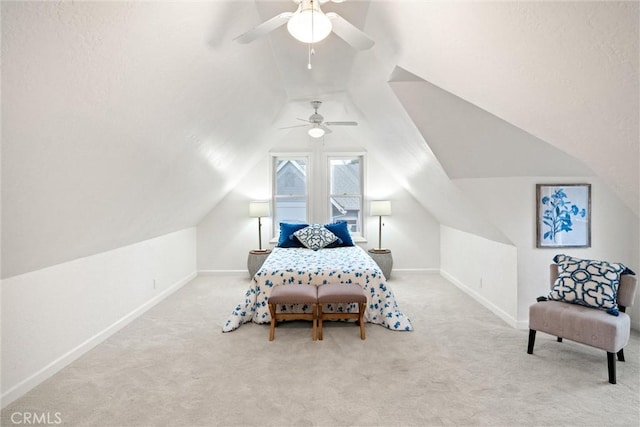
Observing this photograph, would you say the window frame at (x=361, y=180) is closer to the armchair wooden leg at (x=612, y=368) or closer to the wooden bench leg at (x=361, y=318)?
the wooden bench leg at (x=361, y=318)

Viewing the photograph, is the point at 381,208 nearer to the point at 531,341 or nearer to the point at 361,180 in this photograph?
the point at 361,180

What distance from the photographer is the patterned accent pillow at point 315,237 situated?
5.16 m

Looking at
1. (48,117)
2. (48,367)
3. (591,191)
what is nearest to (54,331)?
(48,367)

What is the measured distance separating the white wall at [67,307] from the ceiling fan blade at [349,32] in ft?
8.53

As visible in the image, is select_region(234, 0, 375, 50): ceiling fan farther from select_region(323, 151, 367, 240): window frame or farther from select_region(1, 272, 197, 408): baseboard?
select_region(323, 151, 367, 240): window frame

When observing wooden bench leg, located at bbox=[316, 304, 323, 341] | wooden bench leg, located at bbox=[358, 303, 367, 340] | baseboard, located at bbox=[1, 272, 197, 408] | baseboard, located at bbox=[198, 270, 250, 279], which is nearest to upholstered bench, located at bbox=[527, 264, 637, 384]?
wooden bench leg, located at bbox=[358, 303, 367, 340]

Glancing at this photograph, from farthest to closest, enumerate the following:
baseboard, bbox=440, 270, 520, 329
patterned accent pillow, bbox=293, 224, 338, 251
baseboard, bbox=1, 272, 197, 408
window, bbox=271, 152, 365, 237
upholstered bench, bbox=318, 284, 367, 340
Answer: window, bbox=271, 152, 365, 237 < patterned accent pillow, bbox=293, 224, 338, 251 < baseboard, bbox=440, 270, 520, 329 < upholstered bench, bbox=318, 284, 367, 340 < baseboard, bbox=1, 272, 197, 408

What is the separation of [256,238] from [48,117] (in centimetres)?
451

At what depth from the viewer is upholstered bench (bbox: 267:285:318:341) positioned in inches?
132

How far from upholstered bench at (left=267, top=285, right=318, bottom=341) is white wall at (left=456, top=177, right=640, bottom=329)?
1954 millimetres

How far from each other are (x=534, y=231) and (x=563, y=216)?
0.32 m

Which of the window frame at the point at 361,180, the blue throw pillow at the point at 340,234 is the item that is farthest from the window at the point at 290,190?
the blue throw pillow at the point at 340,234

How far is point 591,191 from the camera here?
3562 millimetres

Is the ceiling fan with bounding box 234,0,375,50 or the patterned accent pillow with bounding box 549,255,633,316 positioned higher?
the ceiling fan with bounding box 234,0,375,50
